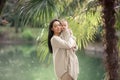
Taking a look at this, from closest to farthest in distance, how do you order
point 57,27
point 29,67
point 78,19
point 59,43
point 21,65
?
point 59,43
point 57,27
point 78,19
point 29,67
point 21,65

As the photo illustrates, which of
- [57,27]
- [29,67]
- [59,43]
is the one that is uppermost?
[57,27]

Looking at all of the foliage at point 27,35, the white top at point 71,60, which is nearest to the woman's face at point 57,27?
the white top at point 71,60

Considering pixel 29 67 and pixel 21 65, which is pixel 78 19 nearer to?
pixel 29 67

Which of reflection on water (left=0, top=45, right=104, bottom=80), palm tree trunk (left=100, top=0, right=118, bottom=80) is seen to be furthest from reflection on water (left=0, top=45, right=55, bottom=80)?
palm tree trunk (left=100, top=0, right=118, bottom=80)

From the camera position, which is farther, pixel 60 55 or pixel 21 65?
pixel 21 65

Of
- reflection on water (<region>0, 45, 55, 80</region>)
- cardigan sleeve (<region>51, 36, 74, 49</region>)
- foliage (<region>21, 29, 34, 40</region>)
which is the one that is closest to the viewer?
cardigan sleeve (<region>51, 36, 74, 49</region>)

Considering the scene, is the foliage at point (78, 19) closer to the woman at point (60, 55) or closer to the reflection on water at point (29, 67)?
the woman at point (60, 55)

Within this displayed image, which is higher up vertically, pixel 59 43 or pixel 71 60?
pixel 59 43

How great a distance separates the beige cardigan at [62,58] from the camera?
4993mm

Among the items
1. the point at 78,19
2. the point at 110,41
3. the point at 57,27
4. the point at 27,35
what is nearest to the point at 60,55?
the point at 57,27

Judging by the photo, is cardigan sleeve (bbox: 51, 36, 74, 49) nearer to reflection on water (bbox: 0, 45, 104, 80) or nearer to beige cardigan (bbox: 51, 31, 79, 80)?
beige cardigan (bbox: 51, 31, 79, 80)

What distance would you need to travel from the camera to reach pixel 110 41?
5.82 m

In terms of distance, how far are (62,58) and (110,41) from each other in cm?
109

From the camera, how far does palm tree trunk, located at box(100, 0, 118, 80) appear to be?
5801 mm
